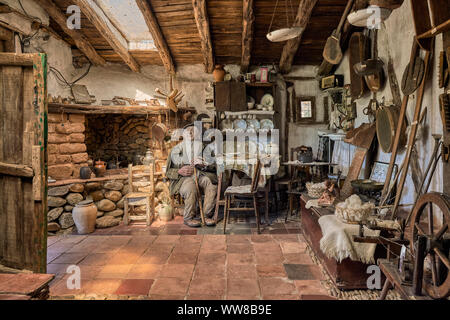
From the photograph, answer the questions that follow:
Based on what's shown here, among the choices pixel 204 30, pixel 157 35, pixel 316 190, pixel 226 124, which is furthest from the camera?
pixel 226 124

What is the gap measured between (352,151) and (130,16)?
5064 mm

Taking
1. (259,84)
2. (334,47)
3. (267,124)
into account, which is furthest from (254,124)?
(334,47)

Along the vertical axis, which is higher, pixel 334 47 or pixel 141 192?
pixel 334 47

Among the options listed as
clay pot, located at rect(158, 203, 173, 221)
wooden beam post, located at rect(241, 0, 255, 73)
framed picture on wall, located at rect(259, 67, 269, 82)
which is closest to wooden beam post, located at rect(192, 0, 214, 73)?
wooden beam post, located at rect(241, 0, 255, 73)

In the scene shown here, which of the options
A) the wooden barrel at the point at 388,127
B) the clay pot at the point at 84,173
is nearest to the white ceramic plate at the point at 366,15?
the wooden barrel at the point at 388,127

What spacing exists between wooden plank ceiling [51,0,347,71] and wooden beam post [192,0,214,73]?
182 millimetres

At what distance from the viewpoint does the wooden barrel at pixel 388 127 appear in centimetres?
377

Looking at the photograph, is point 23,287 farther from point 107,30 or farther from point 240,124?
point 240,124

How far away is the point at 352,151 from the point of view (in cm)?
541

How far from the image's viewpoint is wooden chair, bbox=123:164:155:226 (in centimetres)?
475

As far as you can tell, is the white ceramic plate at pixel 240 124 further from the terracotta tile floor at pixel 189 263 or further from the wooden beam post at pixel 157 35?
the terracotta tile floor at pixel 189 263

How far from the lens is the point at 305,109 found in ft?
21.5

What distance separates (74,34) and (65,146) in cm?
226

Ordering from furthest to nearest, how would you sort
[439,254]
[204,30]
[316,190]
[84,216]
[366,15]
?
1. [204,30]
2. [84,216]
3. [316,190]
4. [366,15]
5. [439,254]
